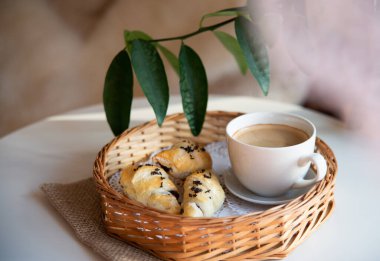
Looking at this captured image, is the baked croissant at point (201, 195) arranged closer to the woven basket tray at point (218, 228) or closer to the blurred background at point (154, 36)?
the woven basket tray at point (218, 228)

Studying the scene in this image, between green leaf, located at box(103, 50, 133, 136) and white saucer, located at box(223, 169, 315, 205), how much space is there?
19 cm

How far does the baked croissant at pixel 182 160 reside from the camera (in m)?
0.68

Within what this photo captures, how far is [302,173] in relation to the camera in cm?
64

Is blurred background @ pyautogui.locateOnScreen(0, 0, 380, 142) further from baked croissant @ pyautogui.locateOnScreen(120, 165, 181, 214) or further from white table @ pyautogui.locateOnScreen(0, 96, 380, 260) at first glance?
baked croissant @ pyautogui.locateOnScreen(120, 165, 181, 214)

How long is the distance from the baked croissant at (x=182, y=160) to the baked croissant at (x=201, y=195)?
0.10ft

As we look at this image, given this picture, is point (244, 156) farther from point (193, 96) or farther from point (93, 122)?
point (93, 122)

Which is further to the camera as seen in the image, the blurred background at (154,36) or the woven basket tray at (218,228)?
the blurred background at (154,36)

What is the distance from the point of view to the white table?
588 millimetres

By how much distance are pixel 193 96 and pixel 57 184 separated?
23 cm

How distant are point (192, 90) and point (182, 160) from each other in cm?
10

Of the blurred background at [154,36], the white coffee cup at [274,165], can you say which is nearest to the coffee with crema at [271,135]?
the white coffee cup at [274,165]

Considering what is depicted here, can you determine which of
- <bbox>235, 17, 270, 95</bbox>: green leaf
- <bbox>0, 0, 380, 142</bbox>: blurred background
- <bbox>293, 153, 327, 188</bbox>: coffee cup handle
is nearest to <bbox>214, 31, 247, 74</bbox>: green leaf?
<bbox>0, 0, 380, 142</bbox>: blurred background

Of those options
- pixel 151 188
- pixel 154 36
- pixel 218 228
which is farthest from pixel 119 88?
pixel 154 36

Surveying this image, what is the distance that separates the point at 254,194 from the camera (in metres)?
0.66
